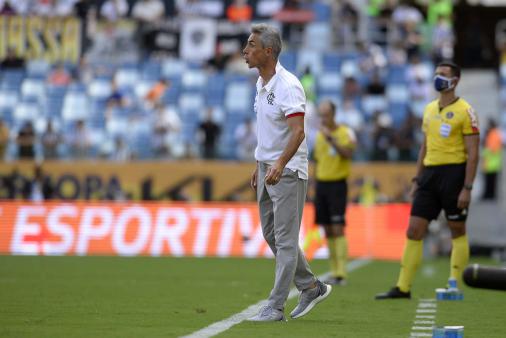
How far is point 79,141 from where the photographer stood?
27.3 m

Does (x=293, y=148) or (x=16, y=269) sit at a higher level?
(x=293, y=148)

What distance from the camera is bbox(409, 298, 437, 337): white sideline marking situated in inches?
333

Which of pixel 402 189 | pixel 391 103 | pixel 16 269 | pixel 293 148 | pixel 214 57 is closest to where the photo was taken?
pixel 293 148

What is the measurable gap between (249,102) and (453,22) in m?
7.44

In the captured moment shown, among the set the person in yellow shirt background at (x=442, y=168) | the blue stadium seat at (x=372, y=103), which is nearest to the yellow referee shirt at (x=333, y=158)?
the person in yellow shirt background at (x=442, y=168)

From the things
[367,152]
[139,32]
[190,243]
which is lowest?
[190,243]

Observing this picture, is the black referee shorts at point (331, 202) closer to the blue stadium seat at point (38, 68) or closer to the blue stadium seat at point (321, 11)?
the blue stadium seat at point (321, 11)

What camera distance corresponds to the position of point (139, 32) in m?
31.2

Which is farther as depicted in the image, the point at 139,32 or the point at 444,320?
the point at 139,32

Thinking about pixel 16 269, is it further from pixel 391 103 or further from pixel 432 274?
pixel 391 103

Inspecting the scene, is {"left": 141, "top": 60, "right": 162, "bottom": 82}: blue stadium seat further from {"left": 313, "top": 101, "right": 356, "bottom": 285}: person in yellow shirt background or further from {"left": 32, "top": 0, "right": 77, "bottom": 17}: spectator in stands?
{"left": 313, "top": 101, "right": 356, "bottom": 285}: person in yellow shirt background

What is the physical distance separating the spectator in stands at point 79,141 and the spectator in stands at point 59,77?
2.25m

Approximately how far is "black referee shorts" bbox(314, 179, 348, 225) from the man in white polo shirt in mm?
5805

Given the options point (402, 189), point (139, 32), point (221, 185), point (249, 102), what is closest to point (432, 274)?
point (402, 189)
